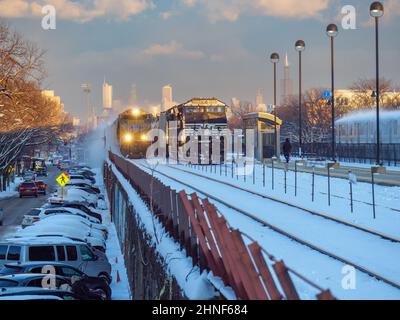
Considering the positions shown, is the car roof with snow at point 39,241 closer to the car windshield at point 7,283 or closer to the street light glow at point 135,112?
the car windshield at point 7,283

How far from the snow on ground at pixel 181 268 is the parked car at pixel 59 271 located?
2.22 meters

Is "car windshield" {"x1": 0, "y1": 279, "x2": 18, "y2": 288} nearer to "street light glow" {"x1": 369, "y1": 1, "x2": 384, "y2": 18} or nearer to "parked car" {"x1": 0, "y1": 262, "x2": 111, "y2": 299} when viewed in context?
"parked car" {"x1": 0, "y1": 262, "x2": 111, "y2": 299}

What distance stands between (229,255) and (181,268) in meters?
3.06

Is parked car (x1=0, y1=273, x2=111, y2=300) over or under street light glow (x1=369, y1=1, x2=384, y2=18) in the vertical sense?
under

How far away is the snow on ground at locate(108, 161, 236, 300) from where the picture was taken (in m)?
8.89

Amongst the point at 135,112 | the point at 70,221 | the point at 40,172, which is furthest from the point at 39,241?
the point at 40,172

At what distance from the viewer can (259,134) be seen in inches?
1778

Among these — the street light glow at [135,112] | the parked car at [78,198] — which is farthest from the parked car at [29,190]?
the parked car at [78,198]

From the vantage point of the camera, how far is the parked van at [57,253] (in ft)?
67.6

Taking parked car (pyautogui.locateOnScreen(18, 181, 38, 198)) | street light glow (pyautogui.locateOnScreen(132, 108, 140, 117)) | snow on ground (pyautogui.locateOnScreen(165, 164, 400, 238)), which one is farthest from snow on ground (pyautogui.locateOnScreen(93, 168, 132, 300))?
parked car (pyautogui.locateOnScreen(18, 181, 38, 198))

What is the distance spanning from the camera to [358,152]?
49.4m

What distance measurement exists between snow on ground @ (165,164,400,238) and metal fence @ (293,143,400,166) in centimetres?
1019
